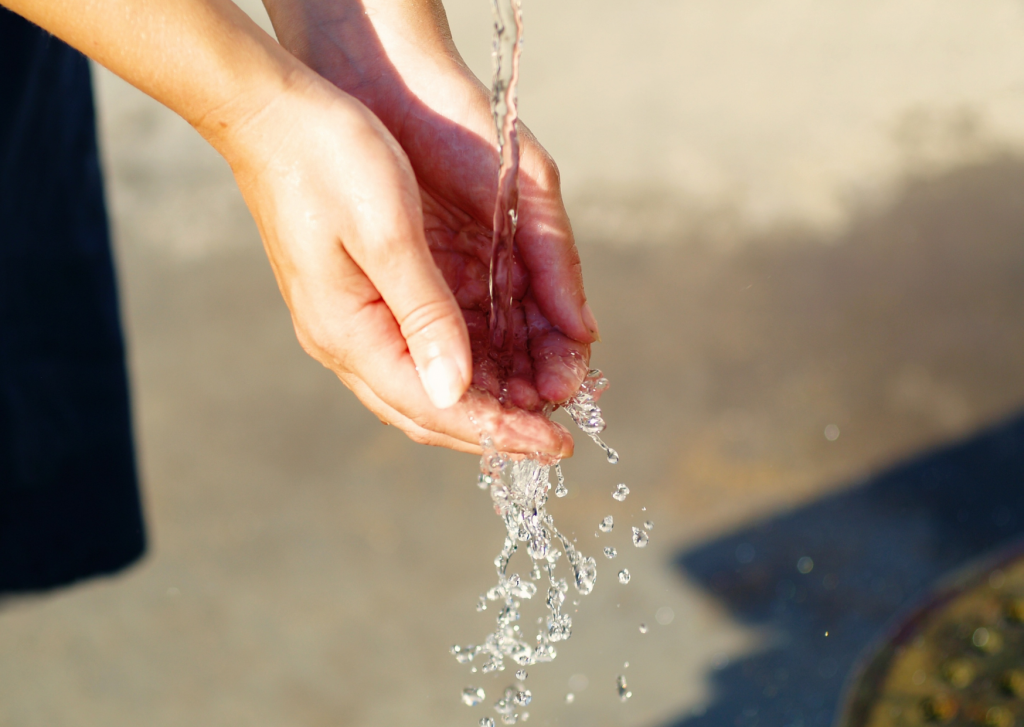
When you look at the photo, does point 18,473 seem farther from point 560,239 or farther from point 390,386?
point 560,239

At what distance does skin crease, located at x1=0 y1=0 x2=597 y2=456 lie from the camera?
84 cm

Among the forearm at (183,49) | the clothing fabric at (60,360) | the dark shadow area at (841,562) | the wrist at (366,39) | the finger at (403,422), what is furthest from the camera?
the dark shadow area at (841,562)

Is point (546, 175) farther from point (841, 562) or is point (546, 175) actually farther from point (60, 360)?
point (841, 562)

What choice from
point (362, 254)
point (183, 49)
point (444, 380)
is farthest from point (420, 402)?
point (183, 49)

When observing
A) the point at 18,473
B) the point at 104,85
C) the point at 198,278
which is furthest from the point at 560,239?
the point at 104,85

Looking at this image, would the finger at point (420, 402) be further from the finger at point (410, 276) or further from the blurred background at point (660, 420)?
the blurred background at point (660, 420)

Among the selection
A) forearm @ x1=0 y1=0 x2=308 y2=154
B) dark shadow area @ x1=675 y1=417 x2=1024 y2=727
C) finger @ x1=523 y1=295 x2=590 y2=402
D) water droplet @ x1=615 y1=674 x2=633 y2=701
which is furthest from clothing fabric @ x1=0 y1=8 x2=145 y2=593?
dark shadow area @ x1=675 y1=417 x2=1024 y2=727

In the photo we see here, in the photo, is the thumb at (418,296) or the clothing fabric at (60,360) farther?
the clothing fabric at (60,360)

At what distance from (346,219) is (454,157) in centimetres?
30

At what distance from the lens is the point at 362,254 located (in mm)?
864

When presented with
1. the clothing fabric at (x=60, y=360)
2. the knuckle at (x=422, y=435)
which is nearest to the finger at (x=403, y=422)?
the knuckle at (x=422, y=435)

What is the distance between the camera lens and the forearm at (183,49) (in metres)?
0.82

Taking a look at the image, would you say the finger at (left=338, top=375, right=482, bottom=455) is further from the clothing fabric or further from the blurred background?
the blurred background

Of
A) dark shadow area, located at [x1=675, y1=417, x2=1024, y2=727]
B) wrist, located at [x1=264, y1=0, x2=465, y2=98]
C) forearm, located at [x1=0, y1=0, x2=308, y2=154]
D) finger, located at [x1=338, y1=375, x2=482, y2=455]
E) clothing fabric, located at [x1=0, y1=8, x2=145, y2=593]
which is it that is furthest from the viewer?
dark shadow area, located at [x1=675, y1=417, x2=1024, y2=727]
